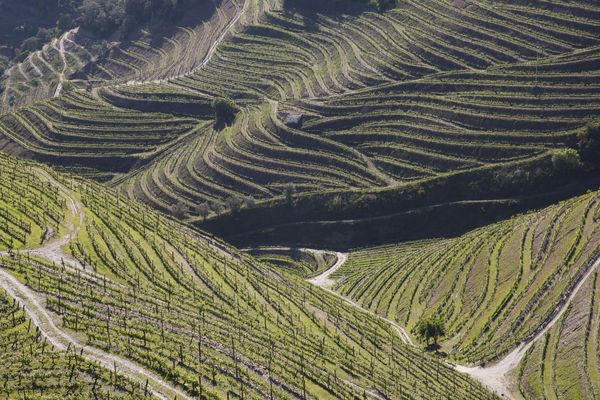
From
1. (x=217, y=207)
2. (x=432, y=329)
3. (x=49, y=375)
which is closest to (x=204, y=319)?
(x=49, y=375)

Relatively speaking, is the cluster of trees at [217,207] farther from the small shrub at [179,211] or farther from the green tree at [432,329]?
the green tree at [432,329]

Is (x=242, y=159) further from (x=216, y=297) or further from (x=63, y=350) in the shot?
(x=63, y=350)

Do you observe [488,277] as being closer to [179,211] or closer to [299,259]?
[299,259]

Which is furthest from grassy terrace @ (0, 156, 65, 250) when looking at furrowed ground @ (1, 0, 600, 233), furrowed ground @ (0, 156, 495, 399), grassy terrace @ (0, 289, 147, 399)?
furrowed ground @ (1, 0, 600, 233)

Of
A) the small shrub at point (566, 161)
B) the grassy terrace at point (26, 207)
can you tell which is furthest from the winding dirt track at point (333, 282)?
the grassy terrace at point (26, 207)

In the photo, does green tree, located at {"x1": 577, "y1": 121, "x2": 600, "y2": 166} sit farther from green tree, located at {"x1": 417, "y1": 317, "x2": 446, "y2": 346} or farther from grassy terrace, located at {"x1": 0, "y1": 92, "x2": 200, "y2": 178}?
grassy terrace, located at {"x1": 0, "y1": 92, "x2": 200, "y2": 178}

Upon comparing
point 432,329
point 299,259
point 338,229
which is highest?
point 432,329
